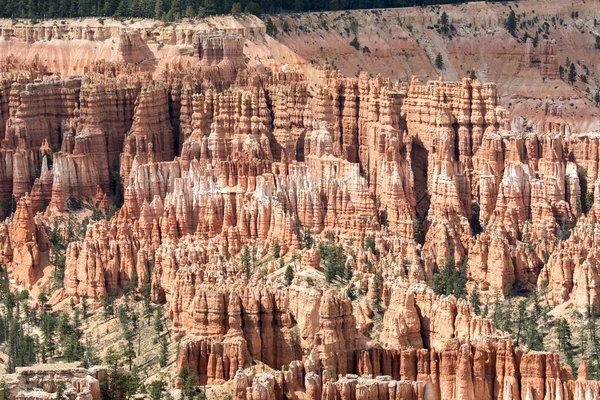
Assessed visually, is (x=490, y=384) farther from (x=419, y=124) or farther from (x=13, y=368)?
(x=419, y=124)

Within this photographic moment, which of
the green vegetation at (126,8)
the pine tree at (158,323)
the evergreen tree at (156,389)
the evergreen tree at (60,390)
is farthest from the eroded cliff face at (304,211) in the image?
the green vegetation at (126,8)

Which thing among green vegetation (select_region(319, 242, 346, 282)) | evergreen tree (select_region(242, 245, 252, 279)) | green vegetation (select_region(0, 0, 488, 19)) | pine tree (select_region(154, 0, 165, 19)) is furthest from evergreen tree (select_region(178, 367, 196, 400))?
pine tree (select_region(154, 0, 165, 19))

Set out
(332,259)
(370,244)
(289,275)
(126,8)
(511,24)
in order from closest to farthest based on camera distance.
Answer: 1. (289,275)
2. (332,259)
3. (370,244)
4. (126,8)
5. (511,24)

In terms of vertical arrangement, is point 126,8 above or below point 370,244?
above

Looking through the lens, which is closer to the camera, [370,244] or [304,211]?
[370,244]

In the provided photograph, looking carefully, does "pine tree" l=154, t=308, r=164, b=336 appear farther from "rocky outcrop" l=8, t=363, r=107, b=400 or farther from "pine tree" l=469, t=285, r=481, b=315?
"pine tree" l=469, t=285, r=481, b=315

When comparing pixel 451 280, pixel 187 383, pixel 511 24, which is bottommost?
pixel 187 383

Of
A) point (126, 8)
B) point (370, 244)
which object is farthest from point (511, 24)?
point (370, 244)

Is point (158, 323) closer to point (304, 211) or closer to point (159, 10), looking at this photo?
point (304, 211)
